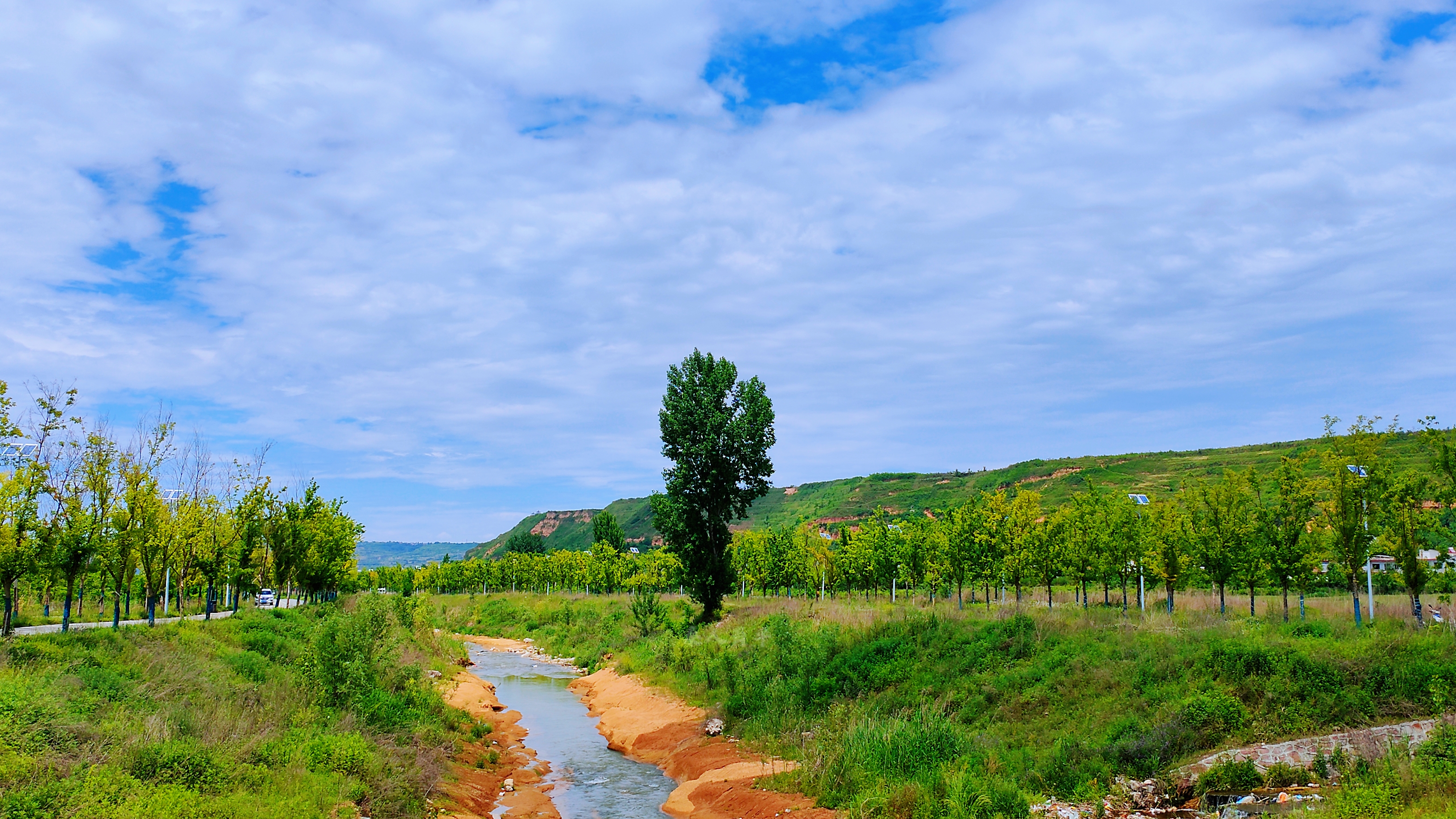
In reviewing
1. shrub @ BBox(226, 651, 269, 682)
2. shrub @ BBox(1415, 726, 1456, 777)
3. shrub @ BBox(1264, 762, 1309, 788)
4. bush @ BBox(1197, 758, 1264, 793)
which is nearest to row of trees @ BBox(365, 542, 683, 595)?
shrub @ BBox(226, 651, 269, 682)

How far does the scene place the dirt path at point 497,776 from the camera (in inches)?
822

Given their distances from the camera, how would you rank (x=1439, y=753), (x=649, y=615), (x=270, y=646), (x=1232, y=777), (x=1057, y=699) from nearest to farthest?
(x=1439, y=753)
(x=1232, y=777)
(x=1057, y=699)
(x=270, y=646)
(x=649, y=615)

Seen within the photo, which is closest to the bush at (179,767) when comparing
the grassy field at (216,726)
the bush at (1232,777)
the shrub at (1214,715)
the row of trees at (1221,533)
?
the grassy field at (216,726)

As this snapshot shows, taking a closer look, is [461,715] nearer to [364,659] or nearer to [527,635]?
[364,659]

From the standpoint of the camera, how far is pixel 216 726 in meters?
17.5

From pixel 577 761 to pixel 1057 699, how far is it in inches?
650

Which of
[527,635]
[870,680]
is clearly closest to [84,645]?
[870,680]

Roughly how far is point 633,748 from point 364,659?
418 inches

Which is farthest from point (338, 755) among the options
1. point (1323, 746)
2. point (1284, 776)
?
point (1323, 746)

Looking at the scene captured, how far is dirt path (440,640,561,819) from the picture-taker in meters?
20.9

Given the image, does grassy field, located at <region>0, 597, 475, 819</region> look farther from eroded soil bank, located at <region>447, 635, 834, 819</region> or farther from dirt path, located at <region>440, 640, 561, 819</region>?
eroded soil bank, located at <region>447, 635, 834, 819</region>

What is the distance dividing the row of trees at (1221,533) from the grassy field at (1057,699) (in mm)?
2317

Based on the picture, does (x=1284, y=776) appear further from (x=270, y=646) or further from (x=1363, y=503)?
(x=270, y=646)

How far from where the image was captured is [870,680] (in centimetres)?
2764
